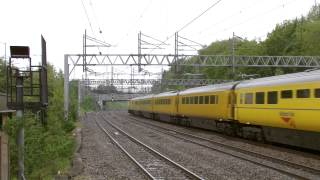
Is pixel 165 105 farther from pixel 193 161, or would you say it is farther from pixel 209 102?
pixel 193 161

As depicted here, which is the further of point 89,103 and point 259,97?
point 89,103

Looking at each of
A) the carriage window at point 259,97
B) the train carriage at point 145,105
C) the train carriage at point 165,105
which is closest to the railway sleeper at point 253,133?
the carriage window at point 259,97

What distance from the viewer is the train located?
60.2 feet

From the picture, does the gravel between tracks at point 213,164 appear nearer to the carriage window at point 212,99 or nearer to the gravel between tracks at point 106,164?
the gravel between tracks at point 106,164

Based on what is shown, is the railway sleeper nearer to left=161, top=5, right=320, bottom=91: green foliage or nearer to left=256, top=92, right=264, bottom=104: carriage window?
left=256, top=92, right=264, bottom=104: carriage window

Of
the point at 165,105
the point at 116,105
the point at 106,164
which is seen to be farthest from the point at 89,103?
the point at 106,164

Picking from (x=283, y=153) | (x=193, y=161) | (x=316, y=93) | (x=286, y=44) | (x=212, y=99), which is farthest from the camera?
(x=286, y=44)

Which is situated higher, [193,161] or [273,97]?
[273,97]

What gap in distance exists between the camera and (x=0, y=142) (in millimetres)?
10406

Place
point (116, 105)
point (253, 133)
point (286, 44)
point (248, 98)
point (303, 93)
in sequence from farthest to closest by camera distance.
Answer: point (116, 105), point (286, 44), point (253, 133), point (248, 98), point (303, 93)

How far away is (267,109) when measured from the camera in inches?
856

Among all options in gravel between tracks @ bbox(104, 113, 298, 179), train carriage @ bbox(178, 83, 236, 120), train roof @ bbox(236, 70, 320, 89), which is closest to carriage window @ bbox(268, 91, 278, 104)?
train roof @ bbox(236, 70, 320, 89)

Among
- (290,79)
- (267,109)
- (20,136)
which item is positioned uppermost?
(290,79)

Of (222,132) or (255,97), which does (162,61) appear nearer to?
(222,132)
